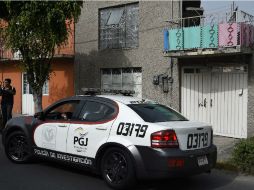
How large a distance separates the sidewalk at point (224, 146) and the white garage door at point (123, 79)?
3.72 metres

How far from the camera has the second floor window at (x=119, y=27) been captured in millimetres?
15523

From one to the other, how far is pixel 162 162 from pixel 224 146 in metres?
5.53

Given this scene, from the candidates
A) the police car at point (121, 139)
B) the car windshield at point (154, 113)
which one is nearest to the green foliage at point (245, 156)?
the police car at point (121, 139)

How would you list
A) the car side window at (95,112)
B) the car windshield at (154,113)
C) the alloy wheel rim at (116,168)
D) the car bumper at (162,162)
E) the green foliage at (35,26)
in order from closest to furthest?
the car bumper at (162,162), the alloy wheel rim at (116,168), the car windshield at (154,113), the car side window at (95,112), the green foliage at (35,26)

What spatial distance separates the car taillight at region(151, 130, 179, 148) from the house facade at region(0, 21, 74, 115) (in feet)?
33.2

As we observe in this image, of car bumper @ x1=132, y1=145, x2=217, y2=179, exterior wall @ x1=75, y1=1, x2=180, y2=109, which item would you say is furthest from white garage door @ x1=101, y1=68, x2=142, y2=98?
car bumper @ x1=132, y1=145, x2=217, y2=179

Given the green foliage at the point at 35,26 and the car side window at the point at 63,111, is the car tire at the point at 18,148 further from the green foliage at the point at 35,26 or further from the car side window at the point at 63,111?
the green foliage at the point at 35,26

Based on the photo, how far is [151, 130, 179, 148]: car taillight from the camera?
6496 mm

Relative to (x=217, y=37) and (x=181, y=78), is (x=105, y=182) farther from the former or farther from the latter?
(x=181, y=78)

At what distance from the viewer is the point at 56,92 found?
18.7 meters

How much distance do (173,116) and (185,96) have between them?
263 inches

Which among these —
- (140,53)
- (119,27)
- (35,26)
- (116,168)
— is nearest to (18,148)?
(116,168)

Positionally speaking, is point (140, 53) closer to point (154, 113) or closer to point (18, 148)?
point (18, 148)

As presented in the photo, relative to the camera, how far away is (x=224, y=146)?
11531mm
